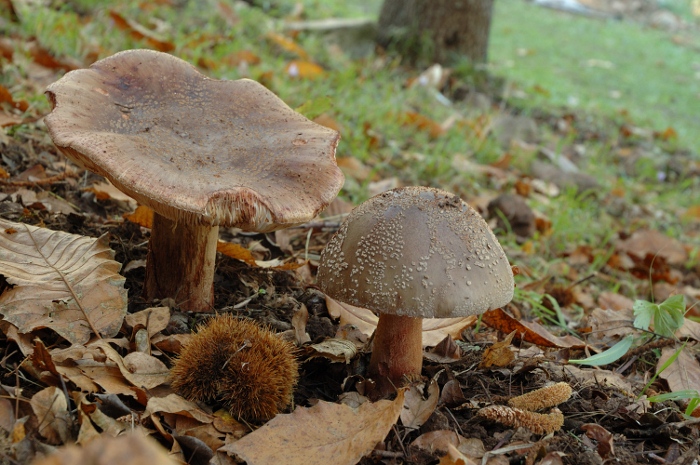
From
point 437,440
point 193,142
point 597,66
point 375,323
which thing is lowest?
point 597,66

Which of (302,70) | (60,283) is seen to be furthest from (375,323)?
(302,70)

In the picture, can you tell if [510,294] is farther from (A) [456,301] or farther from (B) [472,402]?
(B) [472,402]

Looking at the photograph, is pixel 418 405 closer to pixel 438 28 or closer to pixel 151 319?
pixel 151 319

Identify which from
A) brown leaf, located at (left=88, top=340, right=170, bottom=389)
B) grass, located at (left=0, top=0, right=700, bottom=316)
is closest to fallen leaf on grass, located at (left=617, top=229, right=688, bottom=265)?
grass, located at (left=0, top=0, right=700, bottom=316)

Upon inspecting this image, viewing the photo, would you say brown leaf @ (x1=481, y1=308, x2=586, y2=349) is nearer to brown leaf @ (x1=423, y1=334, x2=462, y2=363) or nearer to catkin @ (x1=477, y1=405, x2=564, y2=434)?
brown leaf @ (x1=423, y1=334, x2=462, y2=363)

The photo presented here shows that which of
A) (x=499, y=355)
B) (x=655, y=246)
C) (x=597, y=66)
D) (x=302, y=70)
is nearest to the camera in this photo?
(x=499, y=355)

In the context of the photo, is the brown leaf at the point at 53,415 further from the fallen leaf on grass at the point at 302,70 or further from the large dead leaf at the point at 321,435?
the fallen leaf on grass at the point at 302,70

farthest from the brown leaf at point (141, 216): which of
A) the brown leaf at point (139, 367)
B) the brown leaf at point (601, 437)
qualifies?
the brown leaf at point (601, 437)
